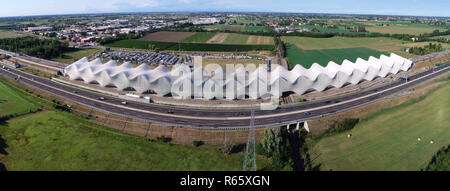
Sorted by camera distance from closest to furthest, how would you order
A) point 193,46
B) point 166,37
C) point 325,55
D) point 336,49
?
1. point 325,55
2. point 336,49
3. point 193,46
4. point 166,37

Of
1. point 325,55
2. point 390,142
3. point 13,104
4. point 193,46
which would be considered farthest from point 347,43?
point 13,104

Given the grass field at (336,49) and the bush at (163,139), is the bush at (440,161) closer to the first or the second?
the bush at (163,139)

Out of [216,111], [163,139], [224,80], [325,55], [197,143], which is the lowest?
[197,143]

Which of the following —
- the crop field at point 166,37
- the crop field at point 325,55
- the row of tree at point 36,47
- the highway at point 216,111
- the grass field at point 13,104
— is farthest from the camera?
the crop field at point 166,37

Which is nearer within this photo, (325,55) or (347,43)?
(325,55)

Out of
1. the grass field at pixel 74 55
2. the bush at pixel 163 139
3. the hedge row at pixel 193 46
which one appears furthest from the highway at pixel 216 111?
the hedge row at pixel 193 46

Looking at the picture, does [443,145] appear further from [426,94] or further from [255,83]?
[255,83]

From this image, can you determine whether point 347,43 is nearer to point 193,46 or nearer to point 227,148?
point 193,46
